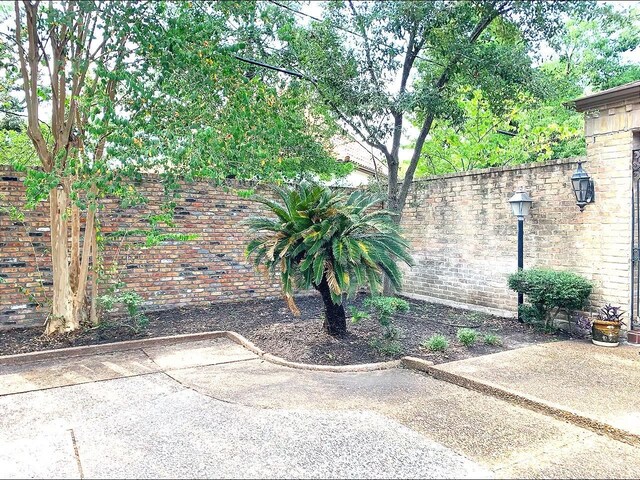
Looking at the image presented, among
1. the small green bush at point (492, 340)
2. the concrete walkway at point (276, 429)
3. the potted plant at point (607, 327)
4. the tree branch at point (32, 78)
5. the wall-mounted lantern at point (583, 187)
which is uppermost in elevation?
the tree branch at point (32, 78)

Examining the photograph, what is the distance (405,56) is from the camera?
6.77 m

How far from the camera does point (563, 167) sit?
657 cm

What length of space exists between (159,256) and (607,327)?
20.7 ft

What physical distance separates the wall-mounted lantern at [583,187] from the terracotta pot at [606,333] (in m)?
1.56

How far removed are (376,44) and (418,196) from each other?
3316 mm

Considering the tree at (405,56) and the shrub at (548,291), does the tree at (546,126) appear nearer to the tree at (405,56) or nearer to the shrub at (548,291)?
the tree at (405,56)

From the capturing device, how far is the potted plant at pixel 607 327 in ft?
18.4

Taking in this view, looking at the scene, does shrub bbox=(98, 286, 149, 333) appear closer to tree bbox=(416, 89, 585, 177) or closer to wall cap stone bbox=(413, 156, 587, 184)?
wall cap stone bbox=(413, 156, 587, 184)

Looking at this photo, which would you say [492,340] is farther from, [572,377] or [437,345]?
[572,377]

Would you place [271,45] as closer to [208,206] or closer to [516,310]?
[208,206]

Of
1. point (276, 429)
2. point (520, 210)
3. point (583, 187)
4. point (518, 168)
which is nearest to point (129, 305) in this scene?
point (276, 429)

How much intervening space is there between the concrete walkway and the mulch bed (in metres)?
0.59

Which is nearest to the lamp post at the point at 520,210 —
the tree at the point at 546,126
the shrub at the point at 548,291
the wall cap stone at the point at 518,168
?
the shrub at the point at 548,291

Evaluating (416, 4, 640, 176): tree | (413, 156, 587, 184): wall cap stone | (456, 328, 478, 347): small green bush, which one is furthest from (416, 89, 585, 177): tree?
(456, 328, 478, 347): small green bush
